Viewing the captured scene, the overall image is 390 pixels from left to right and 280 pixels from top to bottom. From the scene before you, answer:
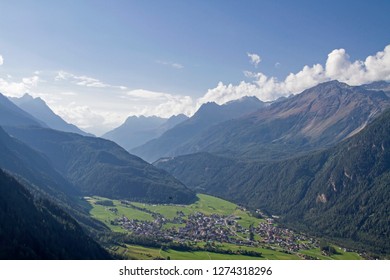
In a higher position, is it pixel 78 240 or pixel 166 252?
pixel 78 240

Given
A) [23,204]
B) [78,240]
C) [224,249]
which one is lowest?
[224,249]

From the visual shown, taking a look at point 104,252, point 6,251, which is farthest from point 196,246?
point 6,251

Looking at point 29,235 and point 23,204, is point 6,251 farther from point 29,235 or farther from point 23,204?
point 23,204

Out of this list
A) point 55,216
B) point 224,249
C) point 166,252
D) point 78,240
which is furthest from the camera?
point 224,249
